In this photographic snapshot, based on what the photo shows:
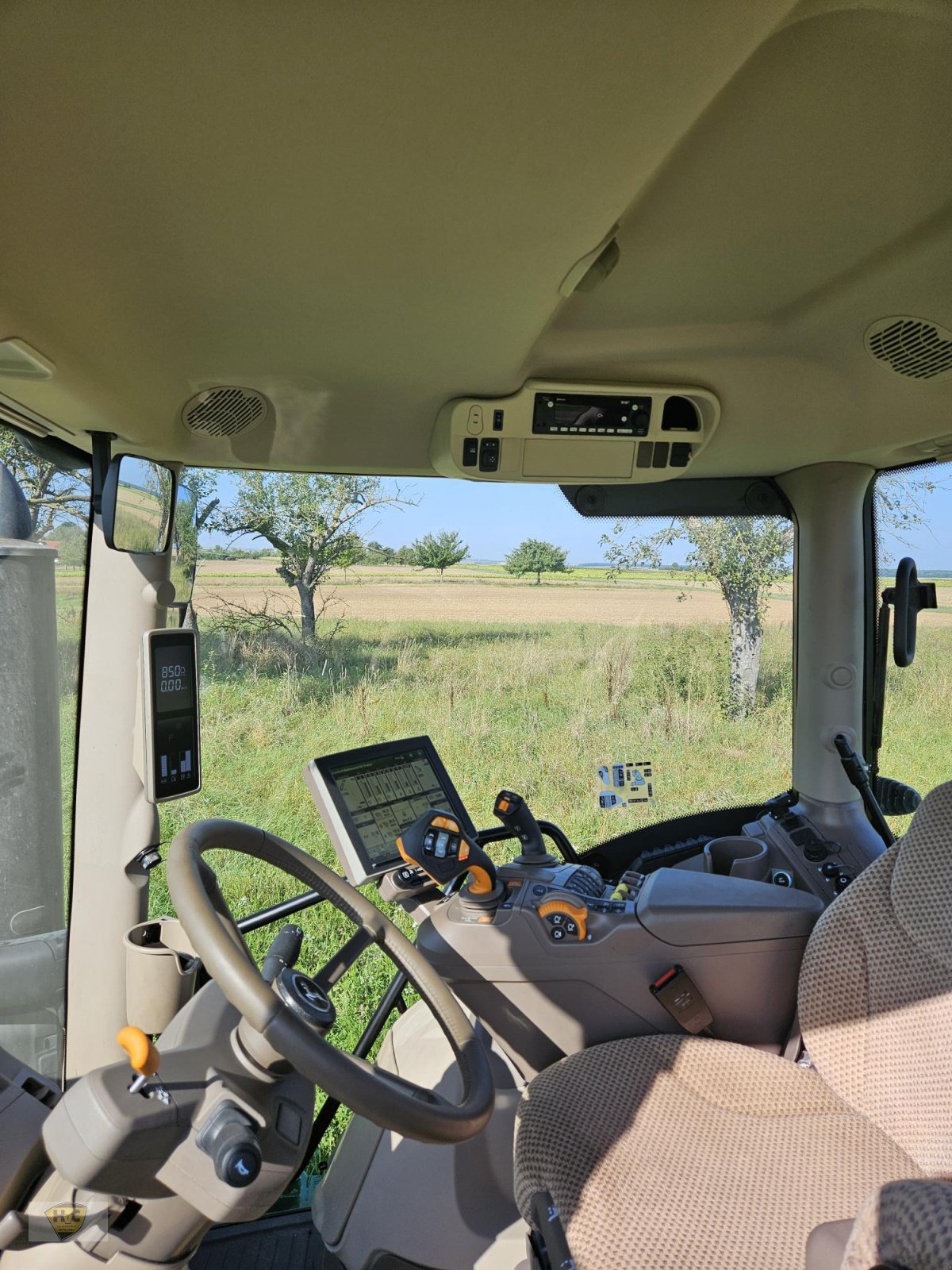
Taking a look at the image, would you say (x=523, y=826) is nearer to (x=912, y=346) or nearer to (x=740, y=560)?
(x=740, y=560)

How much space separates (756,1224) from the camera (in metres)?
1.24

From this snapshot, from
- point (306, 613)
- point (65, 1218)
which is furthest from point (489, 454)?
point (306, 613)

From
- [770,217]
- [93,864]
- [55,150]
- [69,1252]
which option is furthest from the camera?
[93,864]

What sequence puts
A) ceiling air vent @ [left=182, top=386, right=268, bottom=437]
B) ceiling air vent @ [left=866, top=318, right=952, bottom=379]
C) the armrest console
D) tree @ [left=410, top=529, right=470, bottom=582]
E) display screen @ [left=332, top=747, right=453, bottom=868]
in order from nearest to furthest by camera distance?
ceiling air vent @ [left=866, top=318, right=952, bottom=379], ceiling air vent @ [left=182, top=386, right=268, bottom=437], the armrest console, display screen @ [left=332, top=747, right=453, bottom=868], tree @ [left=410, top=529, right=470, bottom=582]

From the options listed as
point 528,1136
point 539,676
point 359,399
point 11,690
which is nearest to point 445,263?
point 359,399

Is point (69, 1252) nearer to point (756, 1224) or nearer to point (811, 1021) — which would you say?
point (756, 1224)

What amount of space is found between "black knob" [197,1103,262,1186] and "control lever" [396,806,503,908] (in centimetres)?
80

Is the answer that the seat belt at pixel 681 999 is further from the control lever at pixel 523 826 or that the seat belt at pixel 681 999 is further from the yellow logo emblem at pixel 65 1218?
the yellow logo emblem at pixel 65 1218

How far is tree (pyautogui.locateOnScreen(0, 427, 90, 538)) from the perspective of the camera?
1618 millimetres

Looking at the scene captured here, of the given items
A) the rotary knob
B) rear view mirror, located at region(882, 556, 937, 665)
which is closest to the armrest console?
the rotary knob

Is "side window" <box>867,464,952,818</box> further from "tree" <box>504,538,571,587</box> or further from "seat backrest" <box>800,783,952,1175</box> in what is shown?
"tree" <box>504,538,571,587</box>

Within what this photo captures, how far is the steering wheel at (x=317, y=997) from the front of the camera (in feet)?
2.94

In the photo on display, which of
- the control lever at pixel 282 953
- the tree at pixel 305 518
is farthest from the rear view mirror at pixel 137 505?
the control lever at pixel 282 953

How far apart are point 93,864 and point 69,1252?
919 mm
